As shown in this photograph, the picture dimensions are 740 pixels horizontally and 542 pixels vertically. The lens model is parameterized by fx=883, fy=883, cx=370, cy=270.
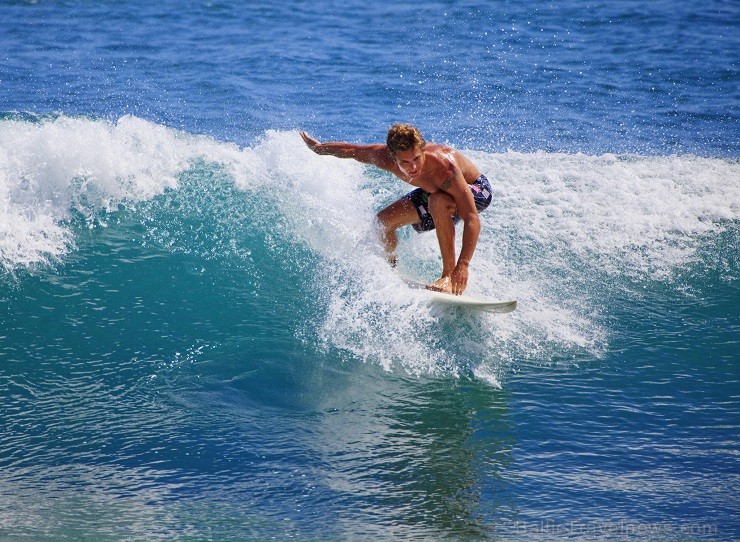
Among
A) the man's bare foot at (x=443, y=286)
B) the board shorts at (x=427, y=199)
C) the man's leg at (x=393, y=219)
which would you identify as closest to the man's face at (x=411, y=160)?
the board shorts at (x=427, y=199)

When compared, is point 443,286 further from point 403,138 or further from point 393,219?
point 403,138

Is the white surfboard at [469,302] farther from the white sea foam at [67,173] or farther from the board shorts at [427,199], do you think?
the white sea foam at [67,173]

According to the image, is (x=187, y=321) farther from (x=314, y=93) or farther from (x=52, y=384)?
(x=314, y=93)

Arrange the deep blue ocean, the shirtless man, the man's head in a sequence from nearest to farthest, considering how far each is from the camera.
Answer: the deep blue ocean < the man's head < the shirtless man

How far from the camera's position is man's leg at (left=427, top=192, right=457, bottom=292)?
6.37m

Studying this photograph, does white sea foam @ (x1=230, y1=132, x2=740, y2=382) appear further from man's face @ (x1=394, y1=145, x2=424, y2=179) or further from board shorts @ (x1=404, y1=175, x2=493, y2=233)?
man's face @ (x1=394, y1=145, x2=424, y2=179)

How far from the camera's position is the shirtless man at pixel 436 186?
6012mm

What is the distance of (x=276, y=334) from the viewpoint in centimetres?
655

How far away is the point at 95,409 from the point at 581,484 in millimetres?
3023

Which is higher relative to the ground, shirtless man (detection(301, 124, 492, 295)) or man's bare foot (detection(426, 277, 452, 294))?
shirtless man (detection(301, 124, 492, 295))

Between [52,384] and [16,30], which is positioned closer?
[52,384]

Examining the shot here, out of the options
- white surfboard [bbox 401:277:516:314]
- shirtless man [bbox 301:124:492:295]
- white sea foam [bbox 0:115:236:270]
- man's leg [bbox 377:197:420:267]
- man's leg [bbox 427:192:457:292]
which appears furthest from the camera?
white sea foam [bbox 0:115:236:270]

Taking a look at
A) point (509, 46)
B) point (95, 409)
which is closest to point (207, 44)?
point (509, 46)

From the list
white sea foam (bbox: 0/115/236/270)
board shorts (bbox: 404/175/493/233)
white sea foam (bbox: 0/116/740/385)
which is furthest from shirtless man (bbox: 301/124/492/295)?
white sea foam (bbox: 0/115/236/270)
